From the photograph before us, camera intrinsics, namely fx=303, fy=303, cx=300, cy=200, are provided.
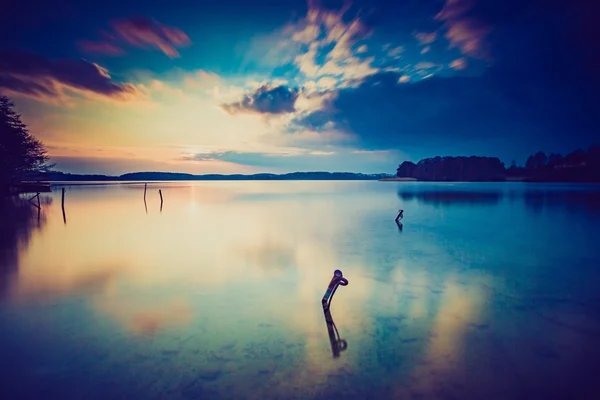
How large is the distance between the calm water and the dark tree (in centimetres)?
3724

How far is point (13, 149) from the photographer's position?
46.0 meters

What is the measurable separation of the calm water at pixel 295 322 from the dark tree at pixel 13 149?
37.2 meters

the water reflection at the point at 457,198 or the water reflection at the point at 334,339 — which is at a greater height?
the water reflection at the point at 457,198

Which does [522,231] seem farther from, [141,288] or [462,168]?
[462,168]

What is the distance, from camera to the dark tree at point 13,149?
44.8m

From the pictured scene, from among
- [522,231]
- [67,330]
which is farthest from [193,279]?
[522,231]

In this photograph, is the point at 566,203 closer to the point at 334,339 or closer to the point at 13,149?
the point at 334,339

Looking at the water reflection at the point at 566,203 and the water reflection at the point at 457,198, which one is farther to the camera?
the water reflection at the point at 457,198

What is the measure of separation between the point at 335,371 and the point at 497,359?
142 inches

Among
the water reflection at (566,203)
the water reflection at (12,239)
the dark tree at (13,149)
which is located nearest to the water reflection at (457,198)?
the water reflection at (566,203)

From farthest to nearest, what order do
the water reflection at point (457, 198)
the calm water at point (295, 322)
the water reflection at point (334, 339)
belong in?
the water reflection at point (457, 198), the water reflection at point (334, 339), the calm water at point (295, 322)

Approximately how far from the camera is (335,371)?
626cm

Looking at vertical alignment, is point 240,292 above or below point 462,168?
below

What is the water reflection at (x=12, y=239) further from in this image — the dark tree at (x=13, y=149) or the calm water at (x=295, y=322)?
the dark tree at (x=13, y=149)
